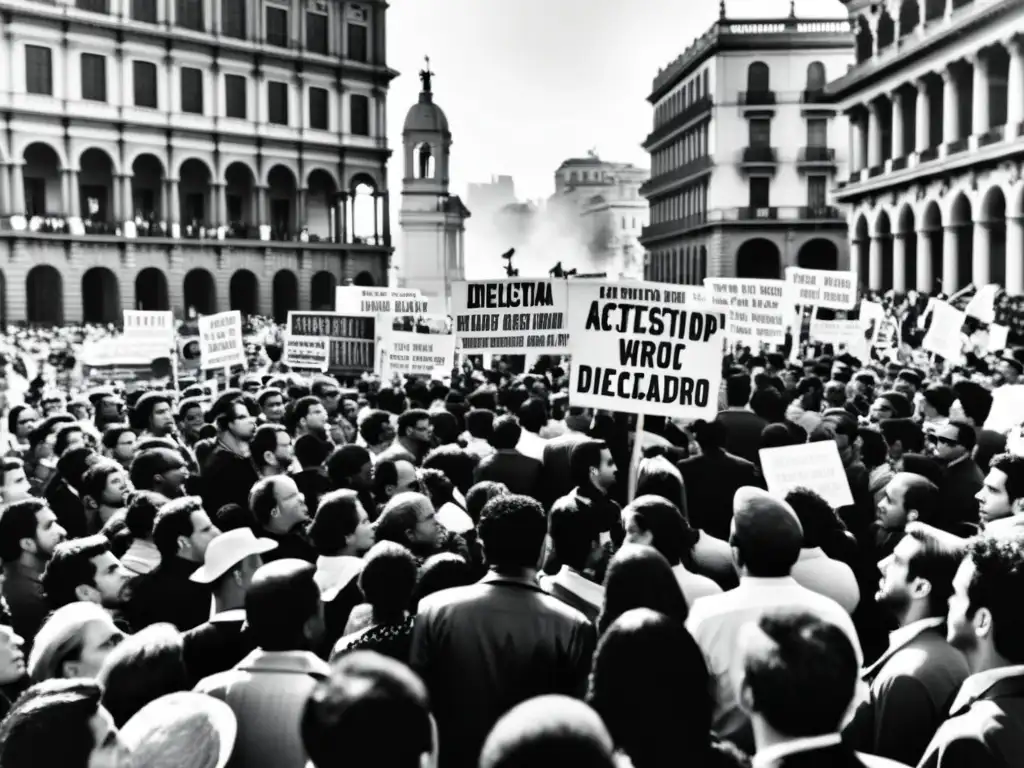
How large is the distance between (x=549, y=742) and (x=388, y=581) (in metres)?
2.27

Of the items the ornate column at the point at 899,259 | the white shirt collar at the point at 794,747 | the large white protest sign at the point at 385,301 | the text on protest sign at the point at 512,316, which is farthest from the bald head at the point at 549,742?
the ornate column at the point at 899,259

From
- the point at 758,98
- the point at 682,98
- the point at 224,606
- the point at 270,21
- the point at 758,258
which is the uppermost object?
the point at 270,21

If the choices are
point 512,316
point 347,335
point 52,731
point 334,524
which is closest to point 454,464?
point 334,524

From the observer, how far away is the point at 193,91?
56.4m

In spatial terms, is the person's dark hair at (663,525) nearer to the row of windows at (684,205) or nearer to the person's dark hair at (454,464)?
the person's dark hair at (454,464)

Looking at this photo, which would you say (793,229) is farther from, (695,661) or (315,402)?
(695,661)

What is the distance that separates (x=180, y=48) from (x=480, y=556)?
53293 mm

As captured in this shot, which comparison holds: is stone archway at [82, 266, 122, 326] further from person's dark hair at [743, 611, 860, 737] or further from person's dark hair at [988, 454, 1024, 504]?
person's dark hair at [743, 611, 860, 737]

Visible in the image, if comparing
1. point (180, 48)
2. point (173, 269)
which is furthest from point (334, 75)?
point (173, 269)

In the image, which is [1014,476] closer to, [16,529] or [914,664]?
[914,664]

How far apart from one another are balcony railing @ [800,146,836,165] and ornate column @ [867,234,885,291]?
1775cm

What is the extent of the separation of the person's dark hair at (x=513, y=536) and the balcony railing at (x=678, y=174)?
2562 inches

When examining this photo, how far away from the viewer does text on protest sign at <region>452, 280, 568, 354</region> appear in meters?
10.9

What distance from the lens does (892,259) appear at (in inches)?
1922
